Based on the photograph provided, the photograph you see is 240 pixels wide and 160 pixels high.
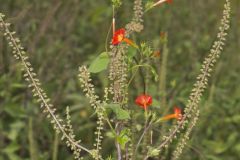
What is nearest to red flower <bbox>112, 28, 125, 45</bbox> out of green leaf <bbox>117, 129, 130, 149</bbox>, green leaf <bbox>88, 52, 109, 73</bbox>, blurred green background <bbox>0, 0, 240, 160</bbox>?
green leaf <bbox>88, 52, 109, 73</bbox>

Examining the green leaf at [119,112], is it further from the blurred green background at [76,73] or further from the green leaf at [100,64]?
the blurred green background at [76,73]

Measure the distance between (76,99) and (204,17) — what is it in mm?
1426

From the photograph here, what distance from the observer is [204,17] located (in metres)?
4.57

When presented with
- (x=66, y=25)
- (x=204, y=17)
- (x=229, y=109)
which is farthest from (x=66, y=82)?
(x=204, y=17)

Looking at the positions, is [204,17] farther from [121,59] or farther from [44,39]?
[121,59]

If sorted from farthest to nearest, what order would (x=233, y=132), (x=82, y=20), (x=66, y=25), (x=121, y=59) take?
(x=82, y=20) < (x=66, y=25) < (x=233, y=132) < (x=121, y=59)

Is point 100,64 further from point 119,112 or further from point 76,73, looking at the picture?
point 76,73

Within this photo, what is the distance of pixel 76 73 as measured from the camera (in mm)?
3975

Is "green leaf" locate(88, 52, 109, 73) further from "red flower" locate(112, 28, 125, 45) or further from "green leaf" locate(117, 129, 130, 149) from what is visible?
"green leaf" locate(117, 129, 130, 149)

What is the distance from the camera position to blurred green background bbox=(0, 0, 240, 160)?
3.30 m

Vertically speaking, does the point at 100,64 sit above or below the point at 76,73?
above

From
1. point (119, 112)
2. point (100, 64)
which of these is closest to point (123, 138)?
point (119, 112)

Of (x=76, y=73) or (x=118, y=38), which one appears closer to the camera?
(x=118, y=38)

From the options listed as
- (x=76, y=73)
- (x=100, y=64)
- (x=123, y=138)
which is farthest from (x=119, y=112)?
(x=76, y=73)
